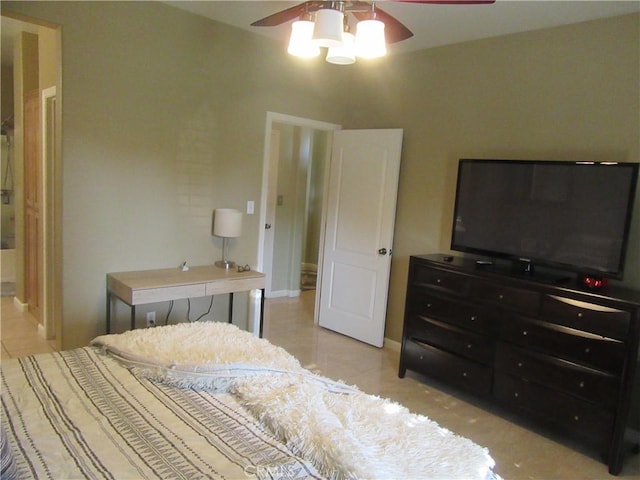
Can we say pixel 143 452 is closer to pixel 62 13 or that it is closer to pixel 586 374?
pixel 586 374

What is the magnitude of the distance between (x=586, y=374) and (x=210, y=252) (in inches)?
110

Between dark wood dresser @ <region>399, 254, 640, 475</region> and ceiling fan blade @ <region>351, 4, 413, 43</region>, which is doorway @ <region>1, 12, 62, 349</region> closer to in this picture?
ceiling fan blade @ <region>351, 4, 413, 43</region>

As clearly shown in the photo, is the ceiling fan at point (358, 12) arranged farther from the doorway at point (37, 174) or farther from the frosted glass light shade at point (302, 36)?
the doorway at point (37, 174)

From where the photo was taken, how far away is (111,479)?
3.90ft

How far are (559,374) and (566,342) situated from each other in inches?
7.8

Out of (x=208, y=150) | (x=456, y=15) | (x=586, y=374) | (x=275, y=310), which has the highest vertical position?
(x=456, y=15)

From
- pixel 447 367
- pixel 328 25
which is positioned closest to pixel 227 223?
pixel 447 367

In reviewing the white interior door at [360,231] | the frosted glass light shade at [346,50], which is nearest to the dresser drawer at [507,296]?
the white interior door at [360,231]

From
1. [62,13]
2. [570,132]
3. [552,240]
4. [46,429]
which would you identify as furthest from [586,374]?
[62,13]

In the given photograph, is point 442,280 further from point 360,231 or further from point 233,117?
point 233,117

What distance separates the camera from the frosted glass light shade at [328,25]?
1777 mm

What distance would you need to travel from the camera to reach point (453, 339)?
10.4ft

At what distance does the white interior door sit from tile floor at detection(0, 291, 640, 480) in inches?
9.1

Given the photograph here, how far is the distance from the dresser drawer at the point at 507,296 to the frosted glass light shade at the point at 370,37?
5.69 feet
